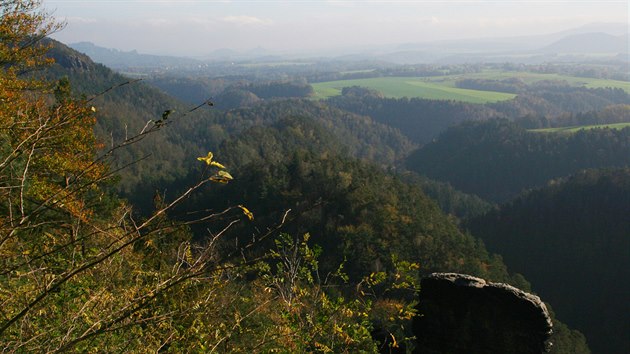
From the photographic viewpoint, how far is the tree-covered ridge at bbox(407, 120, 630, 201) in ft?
416

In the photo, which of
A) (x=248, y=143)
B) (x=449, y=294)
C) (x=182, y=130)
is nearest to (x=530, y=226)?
(x=248, y=143)

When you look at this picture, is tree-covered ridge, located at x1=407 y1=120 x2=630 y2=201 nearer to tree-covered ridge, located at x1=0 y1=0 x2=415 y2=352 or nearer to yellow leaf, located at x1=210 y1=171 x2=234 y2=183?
tree-covered ridge, located at x1=0 y1=0 x2=415 y2=352

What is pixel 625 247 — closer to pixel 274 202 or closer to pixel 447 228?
pixel 447 228

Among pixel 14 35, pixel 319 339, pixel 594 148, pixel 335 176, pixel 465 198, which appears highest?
pixel 14 35

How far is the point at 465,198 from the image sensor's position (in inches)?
4387

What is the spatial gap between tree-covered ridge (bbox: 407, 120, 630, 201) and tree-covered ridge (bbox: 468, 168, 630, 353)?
138 ft

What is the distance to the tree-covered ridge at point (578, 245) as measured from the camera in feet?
225

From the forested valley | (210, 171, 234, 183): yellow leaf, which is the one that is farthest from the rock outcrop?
(210, 171, 234, 183): yellow leaf

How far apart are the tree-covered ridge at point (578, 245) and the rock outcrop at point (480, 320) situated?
6531 centimetres

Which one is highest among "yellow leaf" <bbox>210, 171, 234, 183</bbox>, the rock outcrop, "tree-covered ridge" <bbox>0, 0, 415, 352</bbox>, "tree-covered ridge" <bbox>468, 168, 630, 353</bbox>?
"yellow leaf" <bbox>210, 171, 234, 183</bbox>

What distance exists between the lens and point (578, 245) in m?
79.6

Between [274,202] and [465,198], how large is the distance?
62.6 meters

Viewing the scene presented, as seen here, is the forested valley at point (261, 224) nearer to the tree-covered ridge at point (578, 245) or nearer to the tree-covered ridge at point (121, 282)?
the tree-covered ridge at point (121, 282)

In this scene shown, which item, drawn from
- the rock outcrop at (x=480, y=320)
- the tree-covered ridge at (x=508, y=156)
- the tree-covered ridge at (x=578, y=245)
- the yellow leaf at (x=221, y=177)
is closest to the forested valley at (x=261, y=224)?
the yellow leaf at (x=221, y=177)
